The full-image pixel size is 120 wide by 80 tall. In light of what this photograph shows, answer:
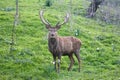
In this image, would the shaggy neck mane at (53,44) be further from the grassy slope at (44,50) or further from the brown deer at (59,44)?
the grassy slope at (44,50)

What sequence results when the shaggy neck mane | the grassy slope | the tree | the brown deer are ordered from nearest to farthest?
the brown deer, the grassy slope, the shaggy neck mane, the tree

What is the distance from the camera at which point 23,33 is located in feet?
78.9

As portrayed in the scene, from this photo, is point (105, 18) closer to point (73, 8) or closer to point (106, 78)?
point (73, 8)

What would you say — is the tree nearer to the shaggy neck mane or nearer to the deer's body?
the deer's body

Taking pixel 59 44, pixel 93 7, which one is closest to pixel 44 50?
pixel 59 44

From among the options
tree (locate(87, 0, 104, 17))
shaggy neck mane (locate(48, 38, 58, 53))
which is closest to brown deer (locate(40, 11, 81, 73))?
shaggy neck mane (locate(48, 38, 58, 53))

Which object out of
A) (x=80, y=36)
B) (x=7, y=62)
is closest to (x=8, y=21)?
(x=80, y=36)

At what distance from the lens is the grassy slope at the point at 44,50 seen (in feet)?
52.5

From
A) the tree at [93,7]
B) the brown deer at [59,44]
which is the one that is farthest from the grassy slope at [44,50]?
the tree at [93,7]

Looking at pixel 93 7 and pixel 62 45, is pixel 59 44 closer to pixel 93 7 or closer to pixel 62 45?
pixel 62 45

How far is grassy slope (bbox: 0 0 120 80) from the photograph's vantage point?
630 inches

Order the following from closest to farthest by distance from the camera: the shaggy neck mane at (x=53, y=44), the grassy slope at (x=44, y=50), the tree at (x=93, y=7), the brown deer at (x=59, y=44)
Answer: the brown deer at (x=59, y=44) → the grassy slope at (x=44, y=50) → the shaggy neck mane at (x=53, y=44) → the tree at (x=93, y=7)

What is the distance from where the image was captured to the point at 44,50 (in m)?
21.0

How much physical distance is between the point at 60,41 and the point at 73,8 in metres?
21.2
